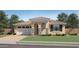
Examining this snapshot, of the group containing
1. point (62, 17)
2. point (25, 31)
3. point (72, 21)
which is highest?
point (62, 17)

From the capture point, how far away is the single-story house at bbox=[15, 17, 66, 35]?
14867 mm

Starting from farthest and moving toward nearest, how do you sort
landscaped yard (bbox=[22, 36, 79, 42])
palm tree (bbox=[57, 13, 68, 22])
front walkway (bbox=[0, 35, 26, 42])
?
front walkway (bbox=[0, 35, 26, 42]) → landscaped yard (bbox=[22, 36, 79, 42]) → palm tree (bbox=[57, 13, 68, 22])

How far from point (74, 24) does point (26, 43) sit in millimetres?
2016

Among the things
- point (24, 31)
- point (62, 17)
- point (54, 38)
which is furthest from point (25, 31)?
point (62, 17)

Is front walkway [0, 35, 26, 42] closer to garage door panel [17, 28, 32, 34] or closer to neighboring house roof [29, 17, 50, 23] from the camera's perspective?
garage door panel [17, 28, 32, 34]

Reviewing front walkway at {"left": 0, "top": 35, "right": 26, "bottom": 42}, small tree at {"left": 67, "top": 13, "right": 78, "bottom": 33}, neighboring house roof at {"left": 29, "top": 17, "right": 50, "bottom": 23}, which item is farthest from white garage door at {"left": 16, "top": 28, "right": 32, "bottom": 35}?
small tree at {"left": 67, "top": 13, "right": 78, "bottom": 33}

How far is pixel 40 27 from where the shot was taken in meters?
15.1

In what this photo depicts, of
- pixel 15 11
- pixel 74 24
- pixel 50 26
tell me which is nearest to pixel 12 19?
pixel 15 11

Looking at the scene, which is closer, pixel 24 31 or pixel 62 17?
pixel 62 17

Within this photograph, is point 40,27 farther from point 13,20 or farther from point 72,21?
point 72,21
